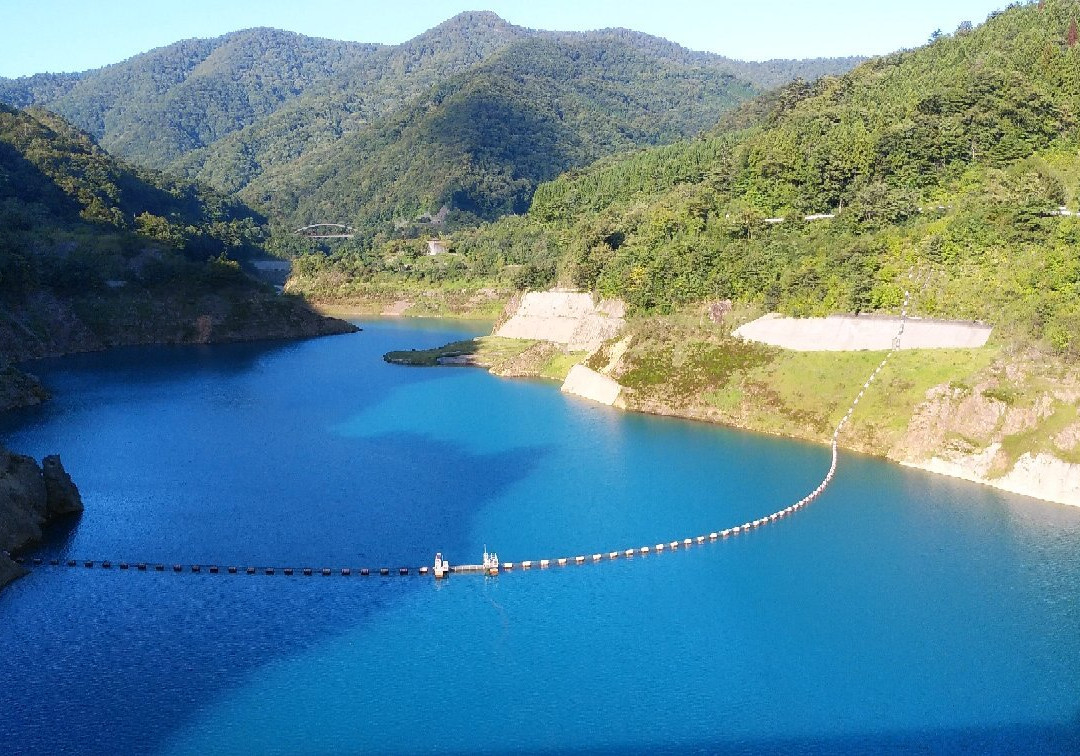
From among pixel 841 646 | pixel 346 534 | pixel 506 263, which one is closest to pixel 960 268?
pixel 841 646

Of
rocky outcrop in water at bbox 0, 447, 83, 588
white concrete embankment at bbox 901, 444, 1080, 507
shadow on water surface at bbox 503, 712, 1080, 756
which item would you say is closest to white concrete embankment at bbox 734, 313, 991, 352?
white concrete embankment at bbox 901, 444, 1080, 507

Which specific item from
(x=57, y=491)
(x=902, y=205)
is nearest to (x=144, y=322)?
(x=57, y=491)

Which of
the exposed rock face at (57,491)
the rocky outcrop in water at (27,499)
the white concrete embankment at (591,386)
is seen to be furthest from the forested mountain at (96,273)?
the white concrete embankment at (591,386)

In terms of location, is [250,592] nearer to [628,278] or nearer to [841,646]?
[841,646]

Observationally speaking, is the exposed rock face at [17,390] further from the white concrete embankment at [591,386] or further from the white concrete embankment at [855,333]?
the white concrete embankment at [855,333]

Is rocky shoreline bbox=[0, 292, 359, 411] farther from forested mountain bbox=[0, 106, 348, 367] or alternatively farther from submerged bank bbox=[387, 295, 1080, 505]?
submerged bank bbox=[387, 295, 1080, 505]
